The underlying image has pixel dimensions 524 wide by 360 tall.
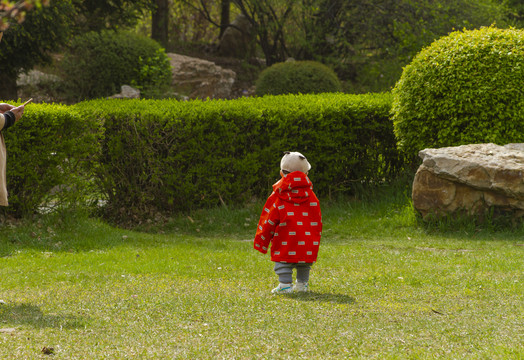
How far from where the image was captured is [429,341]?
12.6ft

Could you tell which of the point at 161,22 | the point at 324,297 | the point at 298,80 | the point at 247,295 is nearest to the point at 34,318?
the point at 247,295

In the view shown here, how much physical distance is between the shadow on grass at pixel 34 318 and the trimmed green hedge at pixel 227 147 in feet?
13.2

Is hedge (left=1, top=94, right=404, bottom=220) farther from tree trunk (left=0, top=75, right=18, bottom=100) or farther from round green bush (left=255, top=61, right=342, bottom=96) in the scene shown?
tree trunk (left=0, top=75, right=18, bottom=100)

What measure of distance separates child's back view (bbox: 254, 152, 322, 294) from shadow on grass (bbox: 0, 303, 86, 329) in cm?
167

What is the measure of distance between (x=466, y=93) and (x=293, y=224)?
455 cm

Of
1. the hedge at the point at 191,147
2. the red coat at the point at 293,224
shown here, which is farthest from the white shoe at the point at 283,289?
the hedge at the point at 191,147

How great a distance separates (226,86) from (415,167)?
26.2 ft

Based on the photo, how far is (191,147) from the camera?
28.8 ft

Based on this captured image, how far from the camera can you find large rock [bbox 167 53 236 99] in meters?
16.6

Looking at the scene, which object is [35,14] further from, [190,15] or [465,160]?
[190,15]

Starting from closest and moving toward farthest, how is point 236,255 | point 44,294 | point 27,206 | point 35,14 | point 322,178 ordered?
point 44,294
point 236,255
point 27,206
point 322,178
point 35,14

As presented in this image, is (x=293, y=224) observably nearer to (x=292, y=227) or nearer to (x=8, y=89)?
(x=292, y=227)

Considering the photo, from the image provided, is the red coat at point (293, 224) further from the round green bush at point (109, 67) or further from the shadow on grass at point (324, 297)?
the round green bush at point (109, 67)

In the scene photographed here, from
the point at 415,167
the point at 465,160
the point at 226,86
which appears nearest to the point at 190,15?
the point at 226,86
